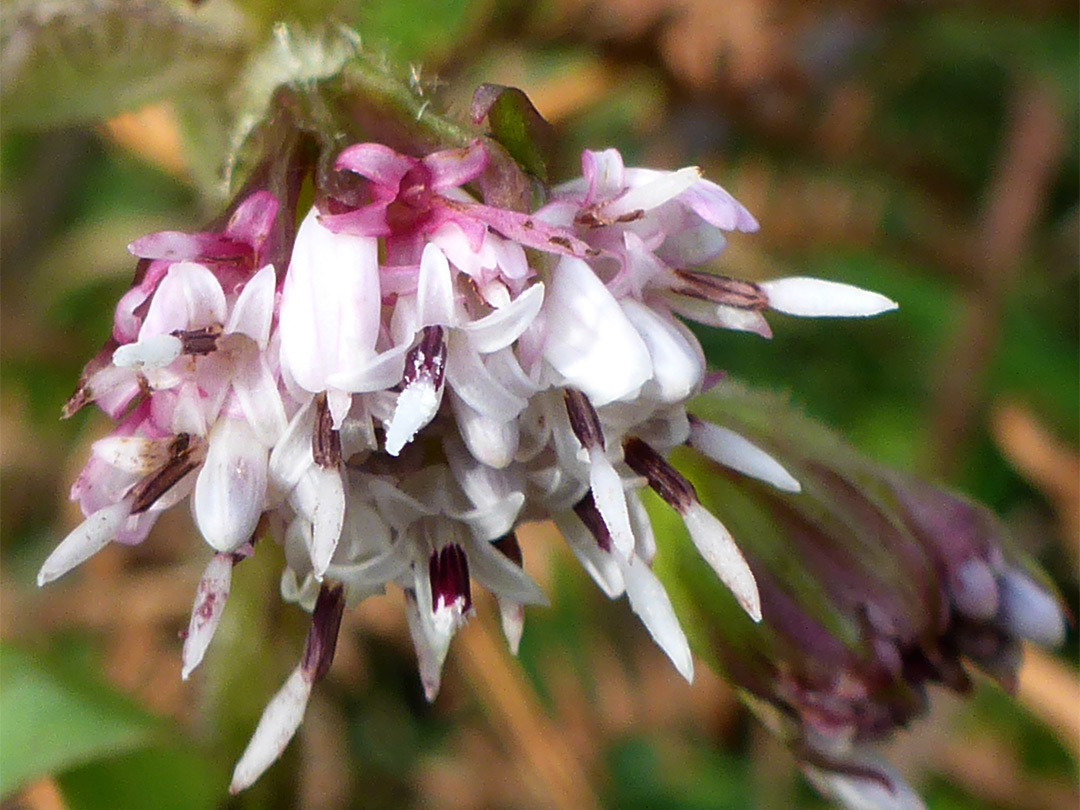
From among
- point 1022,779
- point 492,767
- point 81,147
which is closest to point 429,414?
point 492,767

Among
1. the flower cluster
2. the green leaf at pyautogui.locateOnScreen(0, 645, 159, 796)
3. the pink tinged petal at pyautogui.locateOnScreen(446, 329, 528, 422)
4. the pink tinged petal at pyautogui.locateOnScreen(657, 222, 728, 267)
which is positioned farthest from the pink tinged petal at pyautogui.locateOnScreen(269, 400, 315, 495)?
the green leaf at pyautogui.locateOnScreen(0, 645, 159, 796)

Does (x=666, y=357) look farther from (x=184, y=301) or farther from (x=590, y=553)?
(x=184, y=301)

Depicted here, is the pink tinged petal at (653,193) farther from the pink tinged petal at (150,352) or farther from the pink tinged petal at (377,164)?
the pink tinged petal at (150,352)

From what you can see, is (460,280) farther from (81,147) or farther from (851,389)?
(81,147)

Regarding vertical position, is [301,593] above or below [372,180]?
below

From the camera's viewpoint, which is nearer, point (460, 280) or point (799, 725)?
point (460, 280)

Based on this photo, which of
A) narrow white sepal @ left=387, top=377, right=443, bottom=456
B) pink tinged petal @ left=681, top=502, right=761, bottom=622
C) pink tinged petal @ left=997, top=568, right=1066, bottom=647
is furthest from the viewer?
pink tinged petal @ left=997, top=568, right=1066, bottom=647

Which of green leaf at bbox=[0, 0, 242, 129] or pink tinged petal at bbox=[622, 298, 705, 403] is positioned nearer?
pink tinged petal at bbox=[622, 298, 705, 403]

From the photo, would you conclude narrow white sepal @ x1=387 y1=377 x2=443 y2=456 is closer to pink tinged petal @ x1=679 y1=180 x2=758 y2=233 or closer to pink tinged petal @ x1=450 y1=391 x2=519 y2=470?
pink tinged petal @ x1=450 y1=391 x2=519 y2=470
